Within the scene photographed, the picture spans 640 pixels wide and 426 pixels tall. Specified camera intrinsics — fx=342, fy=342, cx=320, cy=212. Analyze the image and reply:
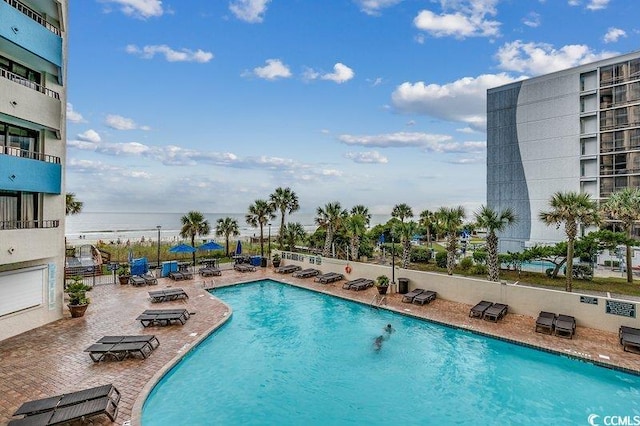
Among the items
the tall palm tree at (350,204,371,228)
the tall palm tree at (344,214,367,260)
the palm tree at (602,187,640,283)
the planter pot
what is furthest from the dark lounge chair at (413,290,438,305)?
the palm tree at (602,187,640,283)

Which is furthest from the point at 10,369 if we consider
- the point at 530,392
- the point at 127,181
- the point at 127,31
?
the point at 127,181

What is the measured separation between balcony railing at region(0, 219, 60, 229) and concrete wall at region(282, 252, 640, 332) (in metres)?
16.2

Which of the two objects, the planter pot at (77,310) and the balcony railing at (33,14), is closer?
Result: the balcony railing at (33,14)

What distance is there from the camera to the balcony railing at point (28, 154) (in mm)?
11703

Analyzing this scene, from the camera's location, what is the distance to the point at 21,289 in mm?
12461

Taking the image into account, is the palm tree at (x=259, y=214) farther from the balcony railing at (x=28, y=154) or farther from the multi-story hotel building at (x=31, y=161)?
the balcony railing at (x=28, y=154)

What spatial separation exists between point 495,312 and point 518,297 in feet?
5.23

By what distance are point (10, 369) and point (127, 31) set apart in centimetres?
1993

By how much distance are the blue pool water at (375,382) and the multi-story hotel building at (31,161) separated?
22.4ft

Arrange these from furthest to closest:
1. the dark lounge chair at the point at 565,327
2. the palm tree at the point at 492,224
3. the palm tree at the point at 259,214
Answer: the palm tree at the point at 259,214
the palm tree at the point at 492,224
the dark lounge chair at the point at 565,327

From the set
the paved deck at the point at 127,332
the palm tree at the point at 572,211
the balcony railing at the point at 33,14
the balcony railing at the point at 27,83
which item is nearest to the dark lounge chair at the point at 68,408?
the paved deck at the point at 127,332

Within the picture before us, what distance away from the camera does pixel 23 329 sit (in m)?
12.5

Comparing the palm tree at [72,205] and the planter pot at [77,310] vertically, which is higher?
the palm tree at [72,205]

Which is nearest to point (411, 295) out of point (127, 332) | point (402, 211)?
point (127, 332)
